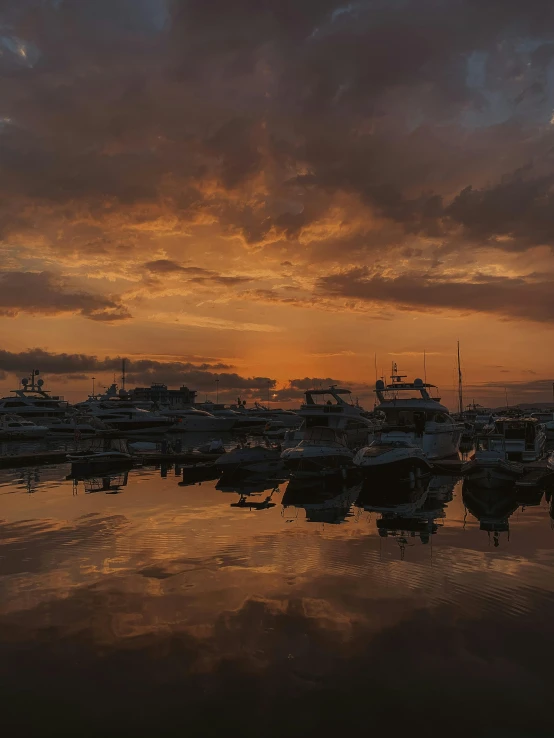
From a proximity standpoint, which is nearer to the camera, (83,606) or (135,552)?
(83,606)

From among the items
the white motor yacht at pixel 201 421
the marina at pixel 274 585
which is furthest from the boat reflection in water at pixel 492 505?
the white motor yacht at pixel 201 421

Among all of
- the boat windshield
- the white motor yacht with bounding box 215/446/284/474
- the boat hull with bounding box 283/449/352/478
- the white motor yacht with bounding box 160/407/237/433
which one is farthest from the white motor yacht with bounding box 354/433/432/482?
the white motor yacht with bounding box 160/407/237/433

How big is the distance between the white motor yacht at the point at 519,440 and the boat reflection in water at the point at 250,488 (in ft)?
53.0

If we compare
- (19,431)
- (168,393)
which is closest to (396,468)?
(19,431)

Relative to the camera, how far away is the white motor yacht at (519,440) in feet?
132

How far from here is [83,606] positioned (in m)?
13.6

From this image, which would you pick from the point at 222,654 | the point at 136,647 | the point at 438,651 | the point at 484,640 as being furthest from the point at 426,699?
the point at 136,647

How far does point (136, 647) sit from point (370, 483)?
27.8 meters

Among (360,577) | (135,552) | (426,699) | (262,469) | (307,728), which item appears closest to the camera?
(307,728)

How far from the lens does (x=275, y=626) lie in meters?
12.5

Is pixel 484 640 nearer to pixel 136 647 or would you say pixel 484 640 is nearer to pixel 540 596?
pixel 540 596

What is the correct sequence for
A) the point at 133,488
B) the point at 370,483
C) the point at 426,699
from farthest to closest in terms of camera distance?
the point at 370,483 → the point at 133,488 → the point at 426,699

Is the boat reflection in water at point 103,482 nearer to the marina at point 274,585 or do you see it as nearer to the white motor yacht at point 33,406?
the marina at point 274,585

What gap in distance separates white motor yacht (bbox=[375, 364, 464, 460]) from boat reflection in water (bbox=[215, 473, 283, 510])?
9248 millimetres
